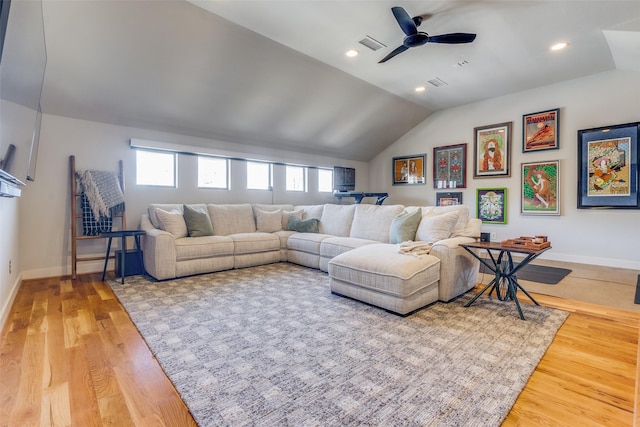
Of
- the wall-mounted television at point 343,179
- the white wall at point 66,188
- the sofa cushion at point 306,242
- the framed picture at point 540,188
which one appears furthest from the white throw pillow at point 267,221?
the framed picture at point 540,188

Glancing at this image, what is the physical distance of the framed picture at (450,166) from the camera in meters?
6.01

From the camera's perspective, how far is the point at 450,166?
244 inches

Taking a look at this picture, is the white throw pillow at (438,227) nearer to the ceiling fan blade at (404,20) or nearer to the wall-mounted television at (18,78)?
the ceiling fan blade at (404,20)

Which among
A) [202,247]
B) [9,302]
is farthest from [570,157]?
[9,302]

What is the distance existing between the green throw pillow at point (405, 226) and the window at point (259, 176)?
321 centimetres

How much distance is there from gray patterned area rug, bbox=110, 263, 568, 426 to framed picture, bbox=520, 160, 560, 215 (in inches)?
125

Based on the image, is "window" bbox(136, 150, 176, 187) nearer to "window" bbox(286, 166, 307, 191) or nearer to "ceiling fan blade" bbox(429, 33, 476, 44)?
"window" bbox(286, 166, 307, 191)

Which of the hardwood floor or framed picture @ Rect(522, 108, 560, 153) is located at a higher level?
framed picture @ Rect(522, 108, 560, 153)

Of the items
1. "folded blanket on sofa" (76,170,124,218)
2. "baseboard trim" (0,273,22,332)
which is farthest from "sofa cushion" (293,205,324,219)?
"baseboard trim" (0,273,22,332)

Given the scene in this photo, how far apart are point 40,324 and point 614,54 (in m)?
6.95

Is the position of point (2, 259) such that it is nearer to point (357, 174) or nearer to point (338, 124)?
point (338, 124)

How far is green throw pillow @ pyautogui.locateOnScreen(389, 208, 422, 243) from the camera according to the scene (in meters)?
3.22

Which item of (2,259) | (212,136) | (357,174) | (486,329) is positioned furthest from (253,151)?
(486,329)

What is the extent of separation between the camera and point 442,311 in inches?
98.3
